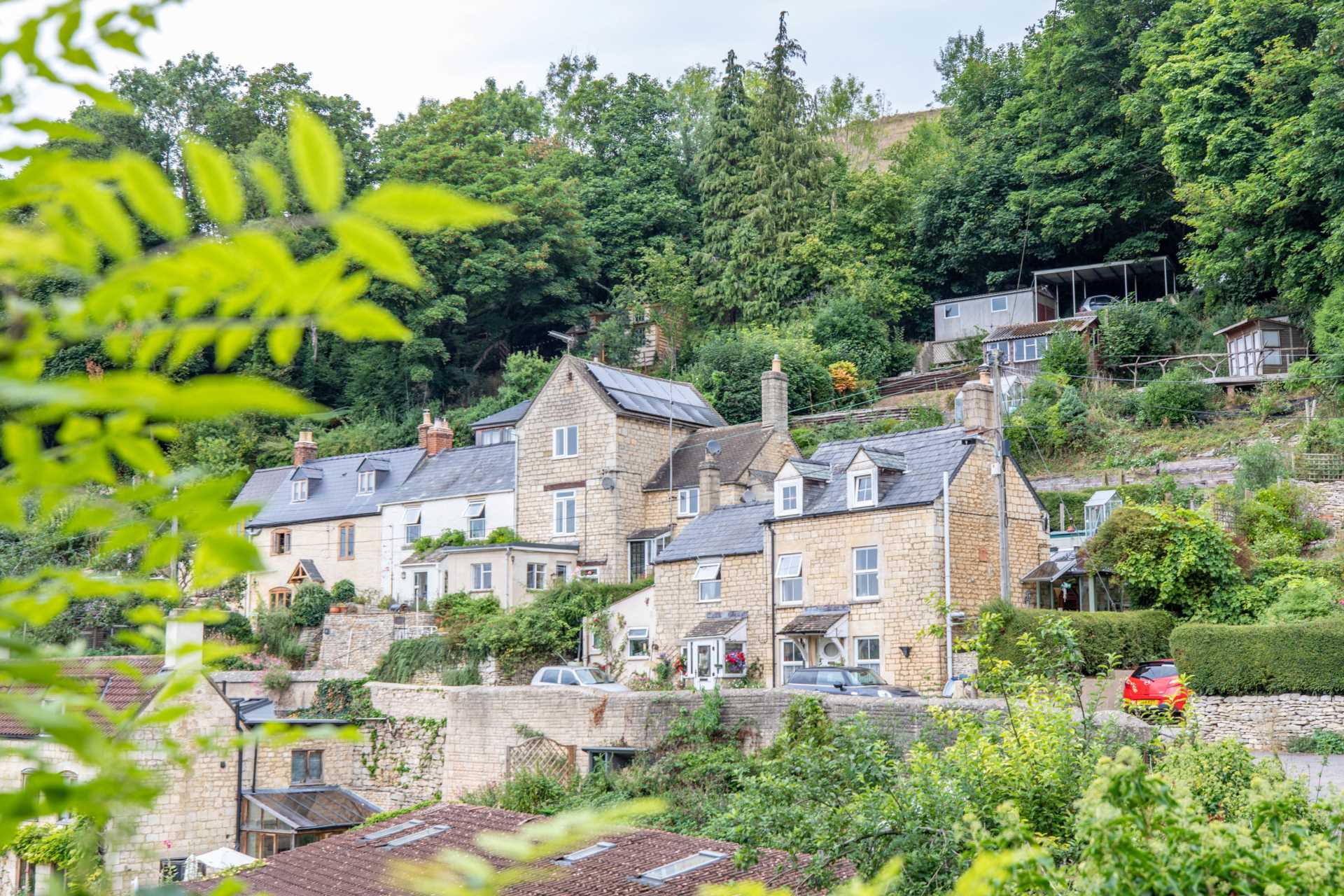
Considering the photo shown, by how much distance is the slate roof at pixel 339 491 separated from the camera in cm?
4350

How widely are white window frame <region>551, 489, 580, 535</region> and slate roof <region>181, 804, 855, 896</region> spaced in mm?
16812

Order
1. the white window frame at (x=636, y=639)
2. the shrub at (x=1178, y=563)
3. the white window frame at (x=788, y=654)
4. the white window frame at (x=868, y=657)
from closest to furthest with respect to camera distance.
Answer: the shrub at (x=1178, y=563), the white window frame at (x=868, y=657), the white window frame at (x=788, y=654), the white window frame at (x=636, y=639)

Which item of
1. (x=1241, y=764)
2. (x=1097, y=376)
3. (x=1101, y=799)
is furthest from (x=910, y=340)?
(x=1101, y=799)

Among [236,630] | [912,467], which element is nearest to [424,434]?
[236,630]

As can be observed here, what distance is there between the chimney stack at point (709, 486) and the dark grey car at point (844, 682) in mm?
9934

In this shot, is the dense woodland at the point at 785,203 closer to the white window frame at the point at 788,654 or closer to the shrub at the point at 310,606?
the shrub at the point at 310,606

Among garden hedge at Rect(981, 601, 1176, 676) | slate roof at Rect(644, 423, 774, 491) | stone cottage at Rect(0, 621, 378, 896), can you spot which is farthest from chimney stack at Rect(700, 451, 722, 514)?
stone cottage at Rect(0, 621, 378, 896)

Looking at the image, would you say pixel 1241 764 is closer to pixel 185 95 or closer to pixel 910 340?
pixel 910 340

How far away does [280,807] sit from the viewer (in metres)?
25.4

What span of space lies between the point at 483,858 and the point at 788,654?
55.6ft

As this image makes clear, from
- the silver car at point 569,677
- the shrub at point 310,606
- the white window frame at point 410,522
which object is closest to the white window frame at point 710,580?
the silver car at point 569,677

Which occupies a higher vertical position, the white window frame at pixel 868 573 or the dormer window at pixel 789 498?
the dormer window at pixel 789 498

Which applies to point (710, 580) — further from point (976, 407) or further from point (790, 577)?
point (976, 407)

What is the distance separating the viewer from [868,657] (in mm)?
28562
